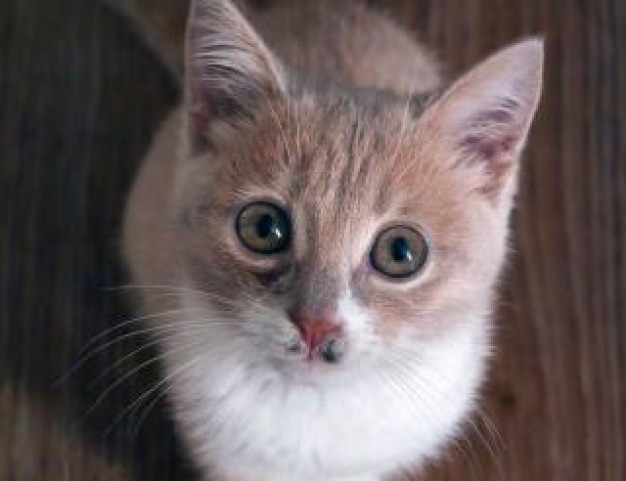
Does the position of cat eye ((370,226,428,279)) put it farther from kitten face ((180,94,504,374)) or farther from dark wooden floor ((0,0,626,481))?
dark wooden floor ((0,0,626,481))

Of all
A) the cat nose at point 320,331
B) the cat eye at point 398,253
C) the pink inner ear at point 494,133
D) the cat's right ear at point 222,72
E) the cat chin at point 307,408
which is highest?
the cat's right ear at point 222,72

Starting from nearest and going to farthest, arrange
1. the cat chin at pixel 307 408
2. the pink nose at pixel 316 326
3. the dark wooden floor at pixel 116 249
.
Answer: the pink nose at pixel 316 326 < the cat chin at pixel 307 408 < the dark wooden floor at pixel 116 249

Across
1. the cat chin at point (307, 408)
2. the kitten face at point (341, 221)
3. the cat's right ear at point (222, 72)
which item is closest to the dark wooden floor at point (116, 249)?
the cat chin at point (307, 408)

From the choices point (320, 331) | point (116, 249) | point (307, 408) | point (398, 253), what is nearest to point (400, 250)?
point (398, 253)

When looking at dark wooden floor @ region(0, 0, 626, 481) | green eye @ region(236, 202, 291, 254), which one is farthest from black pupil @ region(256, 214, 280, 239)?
dark wooden floor @ region(0, 0, 626, 481)

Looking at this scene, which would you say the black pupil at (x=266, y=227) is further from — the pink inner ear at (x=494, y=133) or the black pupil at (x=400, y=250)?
the pink inner ear at (x=494, y=133)

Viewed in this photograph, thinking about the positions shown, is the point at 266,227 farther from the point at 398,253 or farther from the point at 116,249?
the point at 116,249
